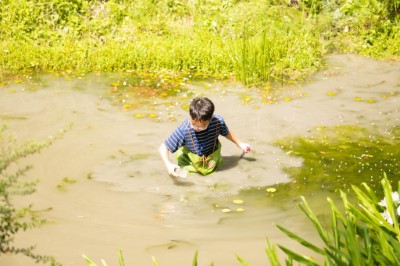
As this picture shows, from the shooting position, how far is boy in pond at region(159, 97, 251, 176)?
607 centimetres

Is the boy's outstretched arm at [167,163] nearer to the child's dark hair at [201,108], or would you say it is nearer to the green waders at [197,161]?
the green waders at [197,161]

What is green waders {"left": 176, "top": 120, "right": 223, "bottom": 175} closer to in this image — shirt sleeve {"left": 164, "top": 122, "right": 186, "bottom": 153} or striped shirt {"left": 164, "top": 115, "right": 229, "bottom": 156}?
striped shirt {"left": 164, "top": 115, "right": 229, "bottom": 156}

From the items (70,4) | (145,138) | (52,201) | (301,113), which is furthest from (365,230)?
(70,4)

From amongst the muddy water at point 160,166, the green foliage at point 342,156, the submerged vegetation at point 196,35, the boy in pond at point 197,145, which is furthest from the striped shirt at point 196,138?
the submerged vegetation at point 196,35

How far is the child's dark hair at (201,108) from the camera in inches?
227

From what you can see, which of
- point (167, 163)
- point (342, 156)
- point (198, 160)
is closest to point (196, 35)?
point (342, 156)

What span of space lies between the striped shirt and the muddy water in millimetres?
355

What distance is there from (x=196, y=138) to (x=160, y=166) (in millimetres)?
712

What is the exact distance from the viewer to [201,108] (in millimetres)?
5785

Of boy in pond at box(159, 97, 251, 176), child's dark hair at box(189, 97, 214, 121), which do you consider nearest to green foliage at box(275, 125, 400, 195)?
boy in pond at box(159, 97, 251, 176)

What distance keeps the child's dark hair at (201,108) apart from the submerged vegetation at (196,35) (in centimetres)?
359

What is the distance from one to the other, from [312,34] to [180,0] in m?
3.25

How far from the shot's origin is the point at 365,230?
279cm

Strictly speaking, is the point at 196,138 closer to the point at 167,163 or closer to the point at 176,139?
the point at 176,139
